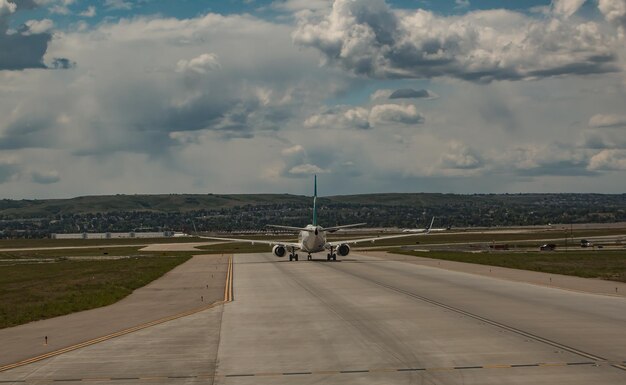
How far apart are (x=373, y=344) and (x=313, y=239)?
187 ft

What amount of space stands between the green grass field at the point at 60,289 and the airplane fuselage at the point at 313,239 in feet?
50.0

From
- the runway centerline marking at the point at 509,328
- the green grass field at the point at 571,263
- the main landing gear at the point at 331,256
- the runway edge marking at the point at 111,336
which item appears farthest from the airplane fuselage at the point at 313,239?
the runway edge marking at the point at 111,336

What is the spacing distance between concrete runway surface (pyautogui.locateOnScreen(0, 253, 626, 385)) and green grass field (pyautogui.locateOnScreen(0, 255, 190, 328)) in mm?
8870

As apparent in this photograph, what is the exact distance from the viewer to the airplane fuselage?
8362cm

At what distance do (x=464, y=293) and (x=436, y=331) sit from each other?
17882 millimetres

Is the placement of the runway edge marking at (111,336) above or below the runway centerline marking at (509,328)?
below

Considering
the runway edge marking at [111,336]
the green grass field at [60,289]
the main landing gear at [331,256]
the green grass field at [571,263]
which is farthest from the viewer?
the main landing gear at [331,256]

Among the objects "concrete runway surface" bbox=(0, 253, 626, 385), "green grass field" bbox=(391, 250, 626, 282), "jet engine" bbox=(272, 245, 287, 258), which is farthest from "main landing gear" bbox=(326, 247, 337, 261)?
"concrete runway surface" bbox=(0, 253, 626, 385)

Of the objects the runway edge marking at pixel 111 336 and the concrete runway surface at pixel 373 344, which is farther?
the runway edge marking at pixel 111 336

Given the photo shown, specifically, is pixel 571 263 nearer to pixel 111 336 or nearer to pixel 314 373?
pixel 111 336

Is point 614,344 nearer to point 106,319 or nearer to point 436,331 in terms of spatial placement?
point 436,331

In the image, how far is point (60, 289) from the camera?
2234 inches

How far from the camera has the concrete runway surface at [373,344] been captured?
22.4m

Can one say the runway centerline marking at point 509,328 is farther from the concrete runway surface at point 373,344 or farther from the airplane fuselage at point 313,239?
the airplane fuselage at point 313,239
